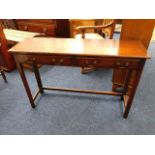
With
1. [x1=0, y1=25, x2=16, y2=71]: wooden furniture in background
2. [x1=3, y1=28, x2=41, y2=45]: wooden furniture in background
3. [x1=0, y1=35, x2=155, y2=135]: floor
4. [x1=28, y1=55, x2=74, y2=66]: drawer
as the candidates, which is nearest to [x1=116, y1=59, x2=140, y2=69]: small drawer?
[x1=28, y1=55, x2=74, y2=66]: drawer

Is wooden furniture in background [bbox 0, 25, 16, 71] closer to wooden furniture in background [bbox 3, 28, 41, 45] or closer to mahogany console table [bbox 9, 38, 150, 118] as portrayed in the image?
wooden furniture in background [bbox 3, 28, 41, 45]

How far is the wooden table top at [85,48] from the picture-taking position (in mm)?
1186

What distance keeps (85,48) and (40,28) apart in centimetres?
157

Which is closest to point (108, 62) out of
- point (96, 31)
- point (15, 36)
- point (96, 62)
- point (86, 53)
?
point (96, 62)

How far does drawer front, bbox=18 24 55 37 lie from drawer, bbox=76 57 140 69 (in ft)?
4.77

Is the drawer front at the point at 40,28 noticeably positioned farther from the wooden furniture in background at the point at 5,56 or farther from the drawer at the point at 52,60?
the drawer at the point at 52,60

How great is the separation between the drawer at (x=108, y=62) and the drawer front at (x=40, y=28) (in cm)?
145

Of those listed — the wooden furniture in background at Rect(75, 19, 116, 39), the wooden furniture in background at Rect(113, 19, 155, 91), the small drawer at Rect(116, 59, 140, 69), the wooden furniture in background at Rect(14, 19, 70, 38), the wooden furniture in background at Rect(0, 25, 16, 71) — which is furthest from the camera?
the wooden furniture in background at Rect(14, 19, 70, 38)

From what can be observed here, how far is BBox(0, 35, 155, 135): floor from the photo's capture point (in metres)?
1.52

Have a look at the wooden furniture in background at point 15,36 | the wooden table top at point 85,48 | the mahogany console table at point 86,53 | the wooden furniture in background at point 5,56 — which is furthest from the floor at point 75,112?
the wooden table top at point 85,48

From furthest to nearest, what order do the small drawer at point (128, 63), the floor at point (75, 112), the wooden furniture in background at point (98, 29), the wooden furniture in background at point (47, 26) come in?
the wooden furniture in background at point (47, 26), the wooden furniture in background at point (98, 29), the floor at point (75, 112), the small drawer at point (128, 63)

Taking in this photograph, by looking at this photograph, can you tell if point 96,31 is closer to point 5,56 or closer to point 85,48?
point 85,48
